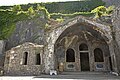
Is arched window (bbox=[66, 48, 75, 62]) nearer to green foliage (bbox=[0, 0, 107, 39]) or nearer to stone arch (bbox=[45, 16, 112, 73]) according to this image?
stone arch (bbox=[45, 16, 112, 73])

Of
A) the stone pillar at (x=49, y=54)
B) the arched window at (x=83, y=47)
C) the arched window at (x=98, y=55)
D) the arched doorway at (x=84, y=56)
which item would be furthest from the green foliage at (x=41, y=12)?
the arched window at (x=98, y=55)

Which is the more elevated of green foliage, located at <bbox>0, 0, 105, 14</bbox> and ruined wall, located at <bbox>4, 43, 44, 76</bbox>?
green foliage, located at <bbox>0, 0, 105, 14</bbox>

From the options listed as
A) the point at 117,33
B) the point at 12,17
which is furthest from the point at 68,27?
the point at 12,17

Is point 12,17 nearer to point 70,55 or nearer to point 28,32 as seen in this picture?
point 28,32

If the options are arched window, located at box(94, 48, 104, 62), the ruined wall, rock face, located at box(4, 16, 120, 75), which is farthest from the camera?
arched window, located at box(94, 48, 104, 62)

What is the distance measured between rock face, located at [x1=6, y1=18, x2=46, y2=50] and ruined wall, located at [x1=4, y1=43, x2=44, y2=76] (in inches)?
188

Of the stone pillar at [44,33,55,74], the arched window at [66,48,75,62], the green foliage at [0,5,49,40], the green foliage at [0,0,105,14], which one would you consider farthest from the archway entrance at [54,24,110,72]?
the green foliage at [0,0,105,14]

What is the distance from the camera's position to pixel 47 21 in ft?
81.6

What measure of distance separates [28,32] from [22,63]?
812cm

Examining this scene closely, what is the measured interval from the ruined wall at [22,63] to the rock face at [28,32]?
4773mm

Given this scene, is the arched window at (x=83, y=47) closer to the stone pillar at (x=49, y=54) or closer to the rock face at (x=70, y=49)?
the rock face at (x=70, y=49)

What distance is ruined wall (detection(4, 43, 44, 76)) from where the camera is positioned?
55.5 ft

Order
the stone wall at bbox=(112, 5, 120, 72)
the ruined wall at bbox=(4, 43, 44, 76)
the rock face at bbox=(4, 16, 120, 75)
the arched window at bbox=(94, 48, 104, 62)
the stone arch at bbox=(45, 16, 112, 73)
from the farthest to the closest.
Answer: the arched window at bbox=(94, 48, 104, 62) < the ruined wall at bbox=(4, 43, 44, 76) < the stone arch at bbox=(45, 16, 112, 73) < the rock face at bbox=(4, 16, 120, 75) < the stone wall at bbox=(112, 5, 120, 72)

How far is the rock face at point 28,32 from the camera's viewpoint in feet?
77.0
